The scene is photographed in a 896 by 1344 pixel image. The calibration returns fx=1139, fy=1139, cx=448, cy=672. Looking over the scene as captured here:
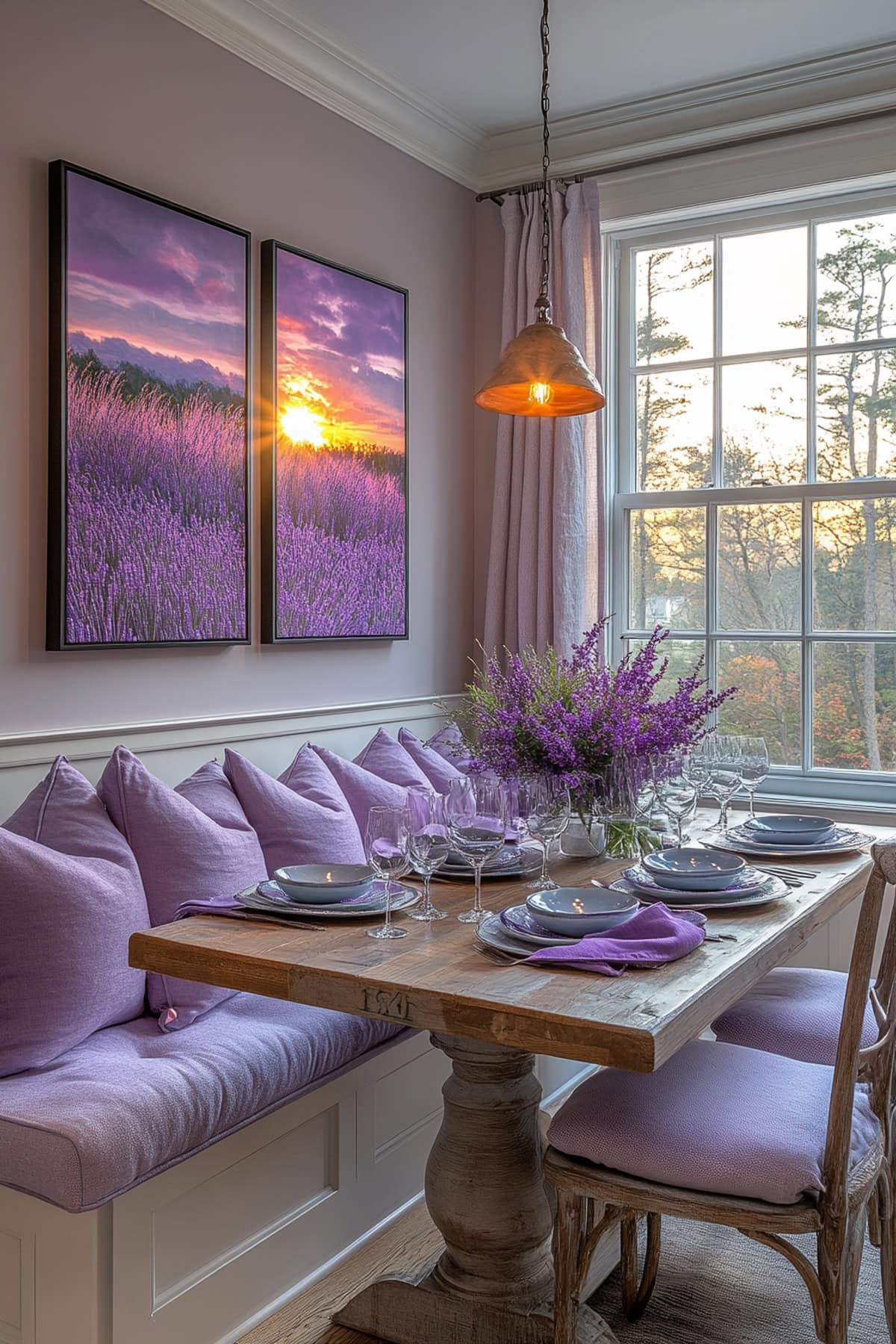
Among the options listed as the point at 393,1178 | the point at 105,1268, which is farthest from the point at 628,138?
the point at 105,1268

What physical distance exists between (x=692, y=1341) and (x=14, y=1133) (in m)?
1.23

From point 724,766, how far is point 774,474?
163cm

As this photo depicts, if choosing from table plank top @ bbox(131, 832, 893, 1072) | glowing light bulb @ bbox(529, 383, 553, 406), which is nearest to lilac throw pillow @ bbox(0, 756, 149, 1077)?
table plank top @ bbox(131, 832, 893, 1072)

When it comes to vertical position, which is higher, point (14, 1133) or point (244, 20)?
point (244, 20)

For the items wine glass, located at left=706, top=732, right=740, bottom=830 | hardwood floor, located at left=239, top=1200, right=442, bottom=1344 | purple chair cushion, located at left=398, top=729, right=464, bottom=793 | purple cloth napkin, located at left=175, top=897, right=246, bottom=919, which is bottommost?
hardwood floor, located at left=239, top=1200, right=442, bottom=1344

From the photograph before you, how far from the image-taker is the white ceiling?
3127mm

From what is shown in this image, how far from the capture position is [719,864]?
2.05 metres

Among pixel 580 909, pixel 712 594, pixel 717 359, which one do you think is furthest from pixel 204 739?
pixel 717 359

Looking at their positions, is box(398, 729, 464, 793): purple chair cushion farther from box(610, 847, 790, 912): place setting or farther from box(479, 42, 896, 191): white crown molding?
box(479, 42, 896, 191): white crown molding

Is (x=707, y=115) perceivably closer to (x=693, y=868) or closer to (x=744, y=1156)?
(x=693, y=868)

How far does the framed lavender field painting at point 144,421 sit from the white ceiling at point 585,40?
2.61 ft

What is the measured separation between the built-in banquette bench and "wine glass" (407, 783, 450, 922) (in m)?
0.48

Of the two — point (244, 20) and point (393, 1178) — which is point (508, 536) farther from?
point (393, 1178)

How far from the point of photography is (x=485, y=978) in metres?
1.54
